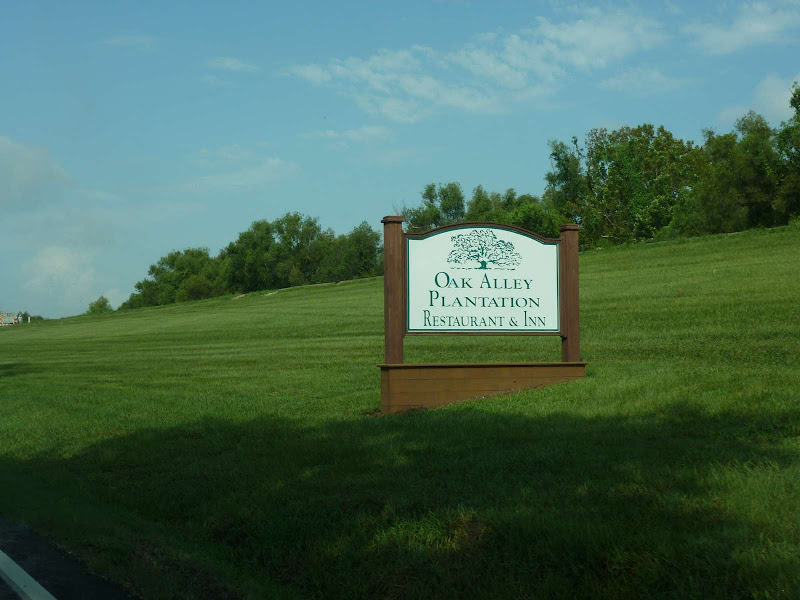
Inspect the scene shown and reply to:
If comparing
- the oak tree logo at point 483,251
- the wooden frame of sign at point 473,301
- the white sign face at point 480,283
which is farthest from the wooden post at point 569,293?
the oak tree logo at point 483,251

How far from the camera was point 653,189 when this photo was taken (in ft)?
244

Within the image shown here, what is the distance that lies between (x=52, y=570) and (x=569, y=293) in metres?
8.40

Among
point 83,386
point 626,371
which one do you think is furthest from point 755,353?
point 83,386

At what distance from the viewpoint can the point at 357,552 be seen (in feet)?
17.4

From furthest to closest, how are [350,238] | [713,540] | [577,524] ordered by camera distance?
[350,238] < [577,524] < [713,540]

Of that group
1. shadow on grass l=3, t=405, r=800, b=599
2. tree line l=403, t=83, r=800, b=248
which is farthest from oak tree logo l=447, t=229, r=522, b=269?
tree line l=403, t=83, r=800, b=248

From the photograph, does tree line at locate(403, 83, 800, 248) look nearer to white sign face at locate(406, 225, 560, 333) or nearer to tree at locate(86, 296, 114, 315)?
white sign face at locate(406, 225, 560, 333)

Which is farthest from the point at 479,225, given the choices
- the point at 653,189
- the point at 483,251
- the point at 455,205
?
the point at 455,205

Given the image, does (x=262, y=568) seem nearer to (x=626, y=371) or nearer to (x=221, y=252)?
(x=626, y=371)

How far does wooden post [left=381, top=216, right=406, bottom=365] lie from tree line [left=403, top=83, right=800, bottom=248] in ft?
139

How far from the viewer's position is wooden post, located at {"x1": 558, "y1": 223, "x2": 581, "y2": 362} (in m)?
11.8

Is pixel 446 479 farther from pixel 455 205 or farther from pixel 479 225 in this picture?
pixel 455 205

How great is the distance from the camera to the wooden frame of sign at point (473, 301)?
11148 mm

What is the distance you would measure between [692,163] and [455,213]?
31.6 metres
